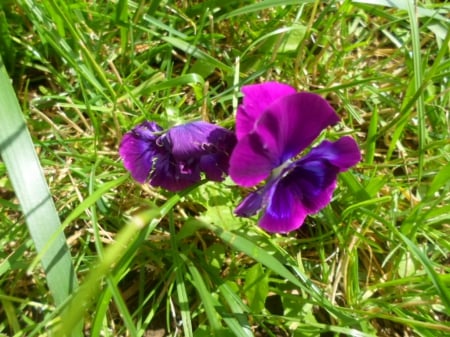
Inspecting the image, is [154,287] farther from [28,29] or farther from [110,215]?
[28,29]

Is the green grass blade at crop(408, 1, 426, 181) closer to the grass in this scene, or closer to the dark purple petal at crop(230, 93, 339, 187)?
the grass

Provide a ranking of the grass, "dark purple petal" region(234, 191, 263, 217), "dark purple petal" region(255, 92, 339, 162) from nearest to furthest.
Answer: "dark purple petal" region(255, 92, 339, 162), "dark purple petal" region(234, 191, 263, 217), the grass

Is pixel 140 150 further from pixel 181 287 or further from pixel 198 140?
pixel 181 287

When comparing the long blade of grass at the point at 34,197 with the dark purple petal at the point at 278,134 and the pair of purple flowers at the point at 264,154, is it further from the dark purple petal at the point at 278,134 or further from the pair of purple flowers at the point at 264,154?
the dark purple petal at the point at 278,134

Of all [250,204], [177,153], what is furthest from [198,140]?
[250,204]

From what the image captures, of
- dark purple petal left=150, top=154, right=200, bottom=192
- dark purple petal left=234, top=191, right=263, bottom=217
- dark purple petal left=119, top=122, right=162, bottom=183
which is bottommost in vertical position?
dark purple petal left=234, top=191, right=263, bottom=217

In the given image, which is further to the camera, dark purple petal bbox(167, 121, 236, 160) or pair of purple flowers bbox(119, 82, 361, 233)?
dark purple petal bbox(167, 121, 236, 160)

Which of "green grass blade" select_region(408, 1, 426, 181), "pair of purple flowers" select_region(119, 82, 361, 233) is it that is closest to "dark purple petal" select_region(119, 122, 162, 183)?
"pair of purple flowers" select_region(119, 82, 361, 233)
